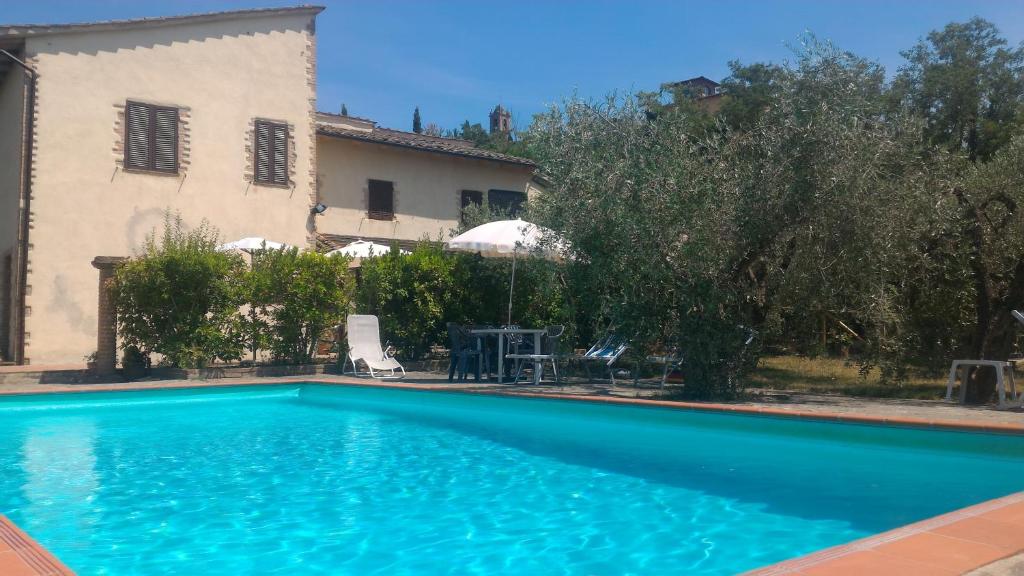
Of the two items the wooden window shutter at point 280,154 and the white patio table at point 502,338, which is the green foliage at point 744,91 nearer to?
the wooden window shutter at point 280,154

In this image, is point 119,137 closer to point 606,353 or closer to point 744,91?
point 606,353

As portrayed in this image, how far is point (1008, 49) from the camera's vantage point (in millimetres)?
24750

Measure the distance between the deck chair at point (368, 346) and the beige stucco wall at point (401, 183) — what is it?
684 centimetres

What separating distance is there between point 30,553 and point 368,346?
10.1 meters

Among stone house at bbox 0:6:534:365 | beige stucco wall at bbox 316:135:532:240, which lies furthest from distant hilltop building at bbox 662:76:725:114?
stone house at bbox 0:6:534:365

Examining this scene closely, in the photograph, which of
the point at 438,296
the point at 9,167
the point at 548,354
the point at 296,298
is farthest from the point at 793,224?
the point at 9,167

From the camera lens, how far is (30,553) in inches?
119

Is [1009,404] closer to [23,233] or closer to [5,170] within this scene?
[23,233]

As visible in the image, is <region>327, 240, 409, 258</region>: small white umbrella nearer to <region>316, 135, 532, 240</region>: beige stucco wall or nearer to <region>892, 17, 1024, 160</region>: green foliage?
<region>316, 135, 532, 240</region>: beige stucco wall

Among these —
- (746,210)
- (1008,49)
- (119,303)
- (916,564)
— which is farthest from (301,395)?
(1008,49)

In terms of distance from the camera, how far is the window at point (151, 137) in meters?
16.4

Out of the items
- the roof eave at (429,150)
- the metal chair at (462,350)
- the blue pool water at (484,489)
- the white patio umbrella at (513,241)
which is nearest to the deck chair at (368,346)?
the metal chair at (462,350)

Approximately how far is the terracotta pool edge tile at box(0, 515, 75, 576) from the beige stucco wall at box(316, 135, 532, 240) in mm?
16492

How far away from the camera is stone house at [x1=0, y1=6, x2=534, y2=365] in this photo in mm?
15312
